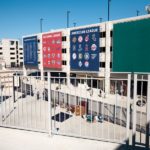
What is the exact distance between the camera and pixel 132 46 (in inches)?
895

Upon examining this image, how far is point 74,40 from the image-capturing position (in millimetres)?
31016

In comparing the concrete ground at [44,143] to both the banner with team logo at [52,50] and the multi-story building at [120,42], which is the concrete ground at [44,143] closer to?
the multi-story building at [120,42]

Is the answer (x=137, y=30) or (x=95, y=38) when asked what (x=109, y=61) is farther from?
(x=137, y=30)

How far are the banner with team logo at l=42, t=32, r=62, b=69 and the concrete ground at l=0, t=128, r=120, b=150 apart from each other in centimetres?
2903

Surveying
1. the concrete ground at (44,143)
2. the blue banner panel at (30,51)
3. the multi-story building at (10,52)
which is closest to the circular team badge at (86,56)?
the blue banner panel at (30,51)

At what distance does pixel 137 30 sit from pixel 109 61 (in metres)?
5.80

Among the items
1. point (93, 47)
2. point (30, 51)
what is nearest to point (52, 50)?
point (30, 51)

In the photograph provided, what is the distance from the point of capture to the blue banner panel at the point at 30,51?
1572 inches

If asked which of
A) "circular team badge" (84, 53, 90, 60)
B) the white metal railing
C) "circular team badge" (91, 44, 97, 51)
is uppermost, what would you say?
"circular team badge" (91, 44, 97, 51)

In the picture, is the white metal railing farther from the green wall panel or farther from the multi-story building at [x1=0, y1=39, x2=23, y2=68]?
the multi-story building at [x1=0, y1=39, x2=23, y2=68]

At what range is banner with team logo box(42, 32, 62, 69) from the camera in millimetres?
33956

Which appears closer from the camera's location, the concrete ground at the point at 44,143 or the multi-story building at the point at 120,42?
the concrete ground at the point at 44,143

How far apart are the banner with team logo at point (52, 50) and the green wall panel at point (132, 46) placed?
12057mm

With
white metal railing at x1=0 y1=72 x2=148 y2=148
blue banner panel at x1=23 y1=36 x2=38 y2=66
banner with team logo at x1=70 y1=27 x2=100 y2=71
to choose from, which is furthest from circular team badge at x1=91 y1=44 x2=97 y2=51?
blue banner panel at x1=23 y1=36 x2=38 y2=66
